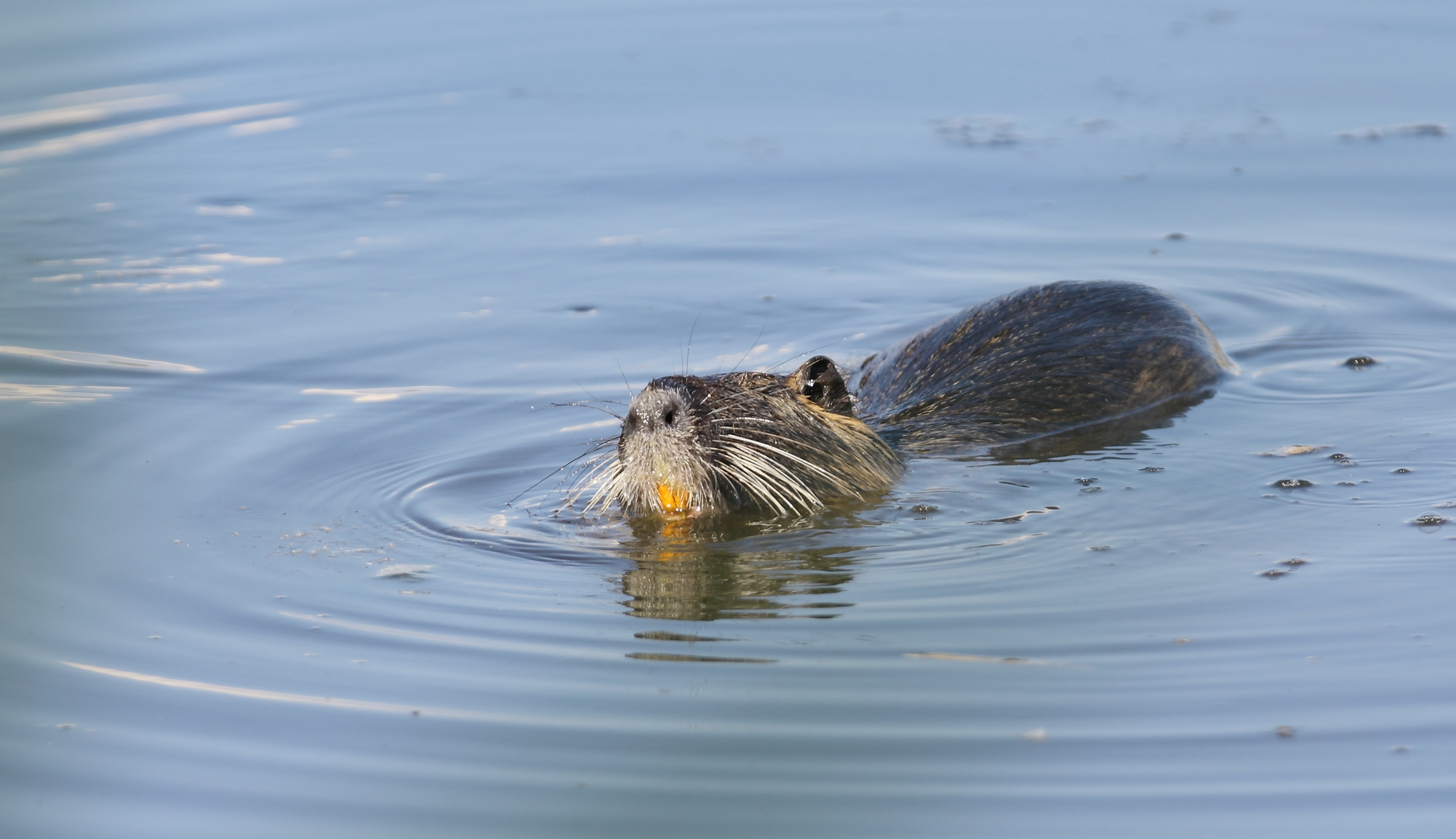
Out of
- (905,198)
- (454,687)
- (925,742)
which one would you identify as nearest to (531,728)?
(454,687)

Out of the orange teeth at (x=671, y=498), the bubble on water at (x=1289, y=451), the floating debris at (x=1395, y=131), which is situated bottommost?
the bubble on water at (x=1289, y=451)

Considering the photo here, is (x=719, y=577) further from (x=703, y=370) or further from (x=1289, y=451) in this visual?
(x=703, y=370)

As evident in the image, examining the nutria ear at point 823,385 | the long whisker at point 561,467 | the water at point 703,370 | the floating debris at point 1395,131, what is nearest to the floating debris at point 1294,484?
the water at point 703,370

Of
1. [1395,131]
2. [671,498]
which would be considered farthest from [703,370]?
[1395,131]

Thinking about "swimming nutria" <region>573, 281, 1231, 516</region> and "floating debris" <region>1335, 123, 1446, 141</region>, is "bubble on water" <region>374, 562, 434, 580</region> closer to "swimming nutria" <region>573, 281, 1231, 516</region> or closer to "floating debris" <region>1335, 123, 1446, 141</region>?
"swimming nutria" <region>573, 281, 1231, 516</region>

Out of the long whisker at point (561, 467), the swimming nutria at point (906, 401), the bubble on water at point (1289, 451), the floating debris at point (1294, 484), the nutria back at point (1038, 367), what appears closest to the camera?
the swimming nutria at point (906, 401)

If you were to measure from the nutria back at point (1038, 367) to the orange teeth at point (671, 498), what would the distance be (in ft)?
3.66

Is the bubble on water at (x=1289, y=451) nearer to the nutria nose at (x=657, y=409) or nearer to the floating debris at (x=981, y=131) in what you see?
the nutria nose at (x=657, y=409)

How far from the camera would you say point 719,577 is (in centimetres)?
445

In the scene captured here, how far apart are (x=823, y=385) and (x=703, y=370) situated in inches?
62.6

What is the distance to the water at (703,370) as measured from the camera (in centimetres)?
291

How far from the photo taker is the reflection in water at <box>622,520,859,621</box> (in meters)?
4.14

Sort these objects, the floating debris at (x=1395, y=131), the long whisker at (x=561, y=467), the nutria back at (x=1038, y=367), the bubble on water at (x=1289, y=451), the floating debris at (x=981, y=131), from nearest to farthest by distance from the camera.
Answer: the long whisker at (x=561, y=467)
the bubble on water at (x=1289, y=451)
the nutria back at (x=1038, y=367)
the floating debris at (x=1395, y=131)
the floating debris at (x=981, y=131)

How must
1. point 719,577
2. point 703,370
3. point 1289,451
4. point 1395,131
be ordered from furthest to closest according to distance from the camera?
point 1395,131, point 703,370, point 1289,451, point 719,577
